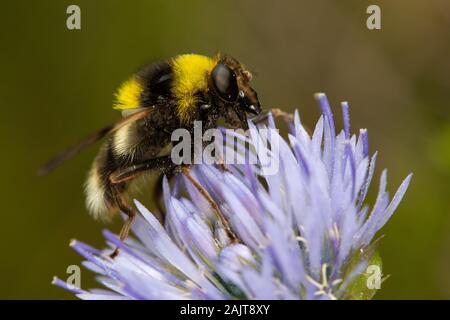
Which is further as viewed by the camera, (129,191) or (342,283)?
(129,191)

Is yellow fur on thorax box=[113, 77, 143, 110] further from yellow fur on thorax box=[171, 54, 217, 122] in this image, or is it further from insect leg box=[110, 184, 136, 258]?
insect leg box=[110, 184, 136, 258]

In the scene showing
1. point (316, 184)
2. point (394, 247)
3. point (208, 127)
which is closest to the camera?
point (316, 184)

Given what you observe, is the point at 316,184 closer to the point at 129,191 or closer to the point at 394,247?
the point at 129,191

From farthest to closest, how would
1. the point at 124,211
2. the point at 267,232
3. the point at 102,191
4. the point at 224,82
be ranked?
the point at 102,191 → the point at 124,211 → the point at 224,82 → the point at 267,232

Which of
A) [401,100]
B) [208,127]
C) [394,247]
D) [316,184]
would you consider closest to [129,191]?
[208,127]

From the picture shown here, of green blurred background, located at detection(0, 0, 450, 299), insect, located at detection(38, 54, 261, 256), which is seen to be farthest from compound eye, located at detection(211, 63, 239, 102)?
green blurred background, located at detection(0, 0, 450, 299)

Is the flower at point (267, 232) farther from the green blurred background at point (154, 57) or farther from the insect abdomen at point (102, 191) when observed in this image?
the green blurred background at point (154, 57)

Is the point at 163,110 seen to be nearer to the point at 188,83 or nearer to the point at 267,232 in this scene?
the point at 188,83

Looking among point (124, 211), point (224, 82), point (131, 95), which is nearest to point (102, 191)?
point (124, 211)
